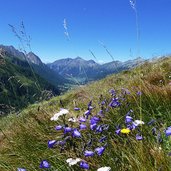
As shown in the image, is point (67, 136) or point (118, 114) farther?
point (118, 114)

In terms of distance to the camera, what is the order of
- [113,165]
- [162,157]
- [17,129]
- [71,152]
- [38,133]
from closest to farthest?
[162,157] → [113,165] → [71,152] → [38,133] → [17,129]

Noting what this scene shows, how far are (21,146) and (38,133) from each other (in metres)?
0.60

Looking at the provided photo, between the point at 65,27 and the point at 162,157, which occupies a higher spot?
the point at 65,27

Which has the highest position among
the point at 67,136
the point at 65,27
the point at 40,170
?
the point at 65,27

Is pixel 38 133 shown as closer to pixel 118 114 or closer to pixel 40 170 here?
pixel 118 114

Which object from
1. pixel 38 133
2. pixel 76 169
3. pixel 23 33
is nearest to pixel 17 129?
pixel 38 133

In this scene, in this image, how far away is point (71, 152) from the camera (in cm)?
400

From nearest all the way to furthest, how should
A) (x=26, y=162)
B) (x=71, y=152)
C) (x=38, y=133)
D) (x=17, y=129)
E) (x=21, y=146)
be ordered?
(x=71, y=152), (x=26, y=162), (x=21, y=146), (x=38, y=133), (x=17, y=129)

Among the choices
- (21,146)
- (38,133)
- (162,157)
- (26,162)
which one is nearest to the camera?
(162,157)

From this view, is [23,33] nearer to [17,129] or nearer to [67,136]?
[17,129]

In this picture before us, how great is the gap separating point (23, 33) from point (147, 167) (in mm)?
4428

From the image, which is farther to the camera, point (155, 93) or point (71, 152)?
point (155, 93)

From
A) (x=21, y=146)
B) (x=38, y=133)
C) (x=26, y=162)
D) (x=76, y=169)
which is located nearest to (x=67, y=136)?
(x=76, y=169)

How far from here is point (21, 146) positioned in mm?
5297
